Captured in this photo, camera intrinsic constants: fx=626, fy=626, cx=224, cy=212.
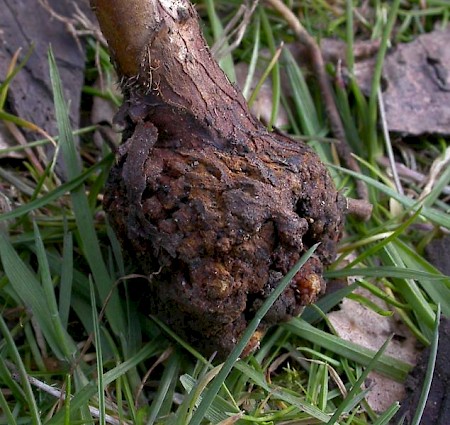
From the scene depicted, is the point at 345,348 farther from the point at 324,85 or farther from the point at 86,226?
the point at 324,85

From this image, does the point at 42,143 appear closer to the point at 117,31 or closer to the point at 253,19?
the point at 117,31

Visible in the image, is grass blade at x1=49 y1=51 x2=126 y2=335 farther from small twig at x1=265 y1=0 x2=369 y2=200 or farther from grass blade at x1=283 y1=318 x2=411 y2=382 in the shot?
small twig at x1=265 y1=0 x2=369 y2=200

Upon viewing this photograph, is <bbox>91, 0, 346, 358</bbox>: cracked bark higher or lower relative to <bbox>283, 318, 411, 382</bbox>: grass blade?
higher

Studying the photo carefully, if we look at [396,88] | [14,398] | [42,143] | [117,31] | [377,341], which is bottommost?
[377,341]

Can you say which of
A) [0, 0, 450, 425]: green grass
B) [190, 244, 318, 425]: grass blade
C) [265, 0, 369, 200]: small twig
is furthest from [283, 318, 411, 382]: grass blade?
[265, 0, 369, 200]: small twig

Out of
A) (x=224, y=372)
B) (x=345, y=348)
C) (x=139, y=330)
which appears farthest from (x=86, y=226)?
(x=345, y=348)

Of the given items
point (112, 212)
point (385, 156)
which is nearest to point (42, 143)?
point (112, 212)
